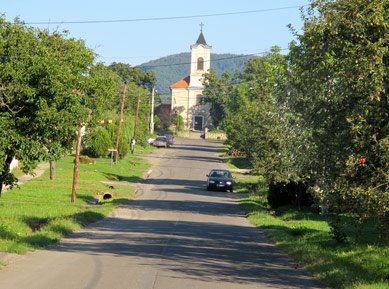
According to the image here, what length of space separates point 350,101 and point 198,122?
121 m

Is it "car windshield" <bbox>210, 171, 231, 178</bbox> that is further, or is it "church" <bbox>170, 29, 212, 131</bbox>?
"church" <bbox>170, 29, 212, 131</bbox>

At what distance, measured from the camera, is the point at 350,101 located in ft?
40.7

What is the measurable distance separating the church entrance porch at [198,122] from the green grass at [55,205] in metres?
77.3

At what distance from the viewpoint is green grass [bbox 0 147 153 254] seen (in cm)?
1662

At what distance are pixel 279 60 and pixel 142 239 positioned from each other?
30507 mm

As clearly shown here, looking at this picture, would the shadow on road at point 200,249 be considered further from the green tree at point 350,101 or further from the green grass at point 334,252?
the green tree at point 350,101

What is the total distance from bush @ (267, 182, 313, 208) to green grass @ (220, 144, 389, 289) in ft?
5.57

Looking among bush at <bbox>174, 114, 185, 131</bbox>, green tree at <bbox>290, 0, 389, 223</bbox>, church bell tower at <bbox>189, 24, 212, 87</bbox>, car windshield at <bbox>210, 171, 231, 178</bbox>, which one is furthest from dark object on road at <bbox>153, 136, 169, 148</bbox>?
green tree at <bbox>290, 0, 389, 223</bbox>

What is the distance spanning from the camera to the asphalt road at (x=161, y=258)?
11203mm

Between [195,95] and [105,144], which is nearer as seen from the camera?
[105,144]

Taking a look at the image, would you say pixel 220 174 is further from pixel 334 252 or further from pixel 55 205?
pixel 334 252

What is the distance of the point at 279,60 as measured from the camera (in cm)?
4594

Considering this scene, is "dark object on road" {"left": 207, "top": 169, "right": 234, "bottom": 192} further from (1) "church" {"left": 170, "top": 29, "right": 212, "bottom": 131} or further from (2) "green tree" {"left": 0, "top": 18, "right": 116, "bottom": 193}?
(1) "church" {"left": 170, "top": 29, "right": 212, "bottom": 131}

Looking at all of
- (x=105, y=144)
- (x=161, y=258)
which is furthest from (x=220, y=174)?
(x=161, y=258)
